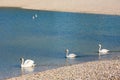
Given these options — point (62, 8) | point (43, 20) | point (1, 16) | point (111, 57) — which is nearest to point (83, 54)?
point (111, 57)

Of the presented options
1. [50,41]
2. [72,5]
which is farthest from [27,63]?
[72,5]

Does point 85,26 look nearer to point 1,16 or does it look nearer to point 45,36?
point 45,36

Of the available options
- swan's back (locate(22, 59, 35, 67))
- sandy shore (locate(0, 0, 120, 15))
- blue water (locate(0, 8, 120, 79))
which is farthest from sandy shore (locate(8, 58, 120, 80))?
sandy shore (locate(0, 0, 120, 15))

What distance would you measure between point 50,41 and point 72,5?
3192 cm

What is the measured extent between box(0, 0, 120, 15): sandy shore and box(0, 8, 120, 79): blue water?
44.1 ft

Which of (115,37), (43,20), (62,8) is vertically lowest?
(115,37)

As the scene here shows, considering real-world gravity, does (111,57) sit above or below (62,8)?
below

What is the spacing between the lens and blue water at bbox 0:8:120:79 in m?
20.9

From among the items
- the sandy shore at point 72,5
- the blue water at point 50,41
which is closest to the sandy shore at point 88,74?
the blue water at point 50,41

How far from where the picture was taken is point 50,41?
1104 inches

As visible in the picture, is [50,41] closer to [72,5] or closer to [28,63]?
[28,63]

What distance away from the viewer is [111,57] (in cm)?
2238

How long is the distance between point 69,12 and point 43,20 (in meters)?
10.2

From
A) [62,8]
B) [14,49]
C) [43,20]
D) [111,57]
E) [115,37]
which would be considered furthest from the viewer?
[62,8]
